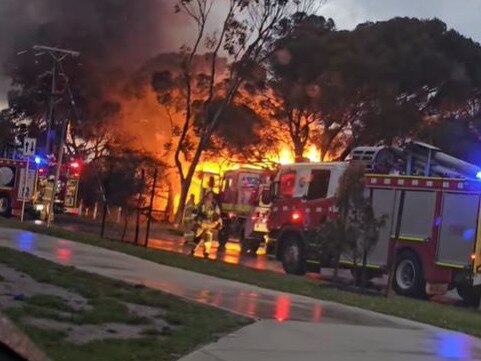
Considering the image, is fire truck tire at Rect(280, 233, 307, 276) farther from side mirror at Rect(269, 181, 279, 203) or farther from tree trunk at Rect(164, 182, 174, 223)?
tree trunk at Rect(164, 182, 174, 223)

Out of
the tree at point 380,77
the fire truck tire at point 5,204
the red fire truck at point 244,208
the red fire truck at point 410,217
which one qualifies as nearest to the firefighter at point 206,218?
the red fire truck at point 410,217

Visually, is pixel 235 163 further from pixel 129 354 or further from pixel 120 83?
pixel 129 354

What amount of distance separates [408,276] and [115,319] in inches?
354

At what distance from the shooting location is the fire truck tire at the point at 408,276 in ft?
48.2

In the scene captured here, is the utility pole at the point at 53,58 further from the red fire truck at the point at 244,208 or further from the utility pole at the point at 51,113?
the red fire truck at the point at 244,208

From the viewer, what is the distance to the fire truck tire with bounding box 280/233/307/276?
54.8 ft

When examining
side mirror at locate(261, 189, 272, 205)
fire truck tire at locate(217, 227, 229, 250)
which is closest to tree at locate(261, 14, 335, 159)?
fire truck tire at locate(217, 227, 229, 250)

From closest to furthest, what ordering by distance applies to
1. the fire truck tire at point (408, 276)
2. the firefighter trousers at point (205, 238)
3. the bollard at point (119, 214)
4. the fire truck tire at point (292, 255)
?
the fire truck tire at point (408, 276), the firefighter trousers at point (205, 238), the fire truck tire at point (292, 255), the bollard at point (119, 214)

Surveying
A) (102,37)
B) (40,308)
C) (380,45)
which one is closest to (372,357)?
(40,308)

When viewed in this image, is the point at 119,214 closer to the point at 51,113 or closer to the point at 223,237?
the point at 51,113

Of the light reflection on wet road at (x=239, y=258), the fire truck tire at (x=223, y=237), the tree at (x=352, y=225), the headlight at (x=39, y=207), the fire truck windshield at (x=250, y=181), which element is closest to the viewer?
the tree at (x=352, y=225)

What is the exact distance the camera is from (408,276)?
49.4 feet

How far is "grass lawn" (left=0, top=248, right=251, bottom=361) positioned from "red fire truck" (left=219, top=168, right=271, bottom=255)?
12780 mm

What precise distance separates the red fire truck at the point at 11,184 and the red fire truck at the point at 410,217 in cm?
1370
